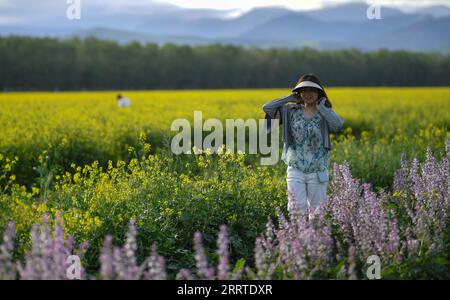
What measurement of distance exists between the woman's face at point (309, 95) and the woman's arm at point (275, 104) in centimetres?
12

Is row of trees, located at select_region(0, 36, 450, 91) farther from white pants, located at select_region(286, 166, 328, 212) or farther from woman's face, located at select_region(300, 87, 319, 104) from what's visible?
white pants, located at select_region(286, 166, 328, 212)

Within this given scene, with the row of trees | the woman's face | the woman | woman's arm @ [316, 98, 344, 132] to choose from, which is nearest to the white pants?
the woman

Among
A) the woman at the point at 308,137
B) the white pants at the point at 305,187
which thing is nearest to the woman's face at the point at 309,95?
the woman at the point at 308,137

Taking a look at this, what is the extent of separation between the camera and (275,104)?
5.61 m

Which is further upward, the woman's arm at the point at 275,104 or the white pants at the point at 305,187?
the woman's arm at the point at 275,104

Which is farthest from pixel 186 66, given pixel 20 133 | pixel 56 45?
pixel 20 133

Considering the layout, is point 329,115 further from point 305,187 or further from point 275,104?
point 305,187

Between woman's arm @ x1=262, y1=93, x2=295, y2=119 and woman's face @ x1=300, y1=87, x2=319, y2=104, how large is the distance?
120 mm

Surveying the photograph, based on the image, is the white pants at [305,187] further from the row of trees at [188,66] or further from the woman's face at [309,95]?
the row of trees at [188,66]

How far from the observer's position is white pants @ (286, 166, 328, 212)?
5484mm

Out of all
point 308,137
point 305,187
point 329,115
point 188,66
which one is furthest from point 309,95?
point 188,66

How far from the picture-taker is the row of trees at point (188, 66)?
5891 cm
